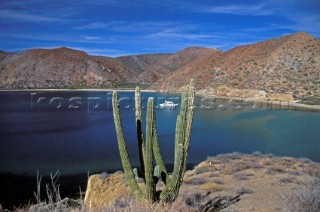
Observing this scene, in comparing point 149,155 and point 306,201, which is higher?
point 149,155

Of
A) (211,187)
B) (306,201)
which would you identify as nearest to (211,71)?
(211,187)

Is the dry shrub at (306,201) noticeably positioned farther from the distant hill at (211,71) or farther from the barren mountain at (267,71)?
the distant hill at (211,71)

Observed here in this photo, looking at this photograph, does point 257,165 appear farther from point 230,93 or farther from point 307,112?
point 230,93

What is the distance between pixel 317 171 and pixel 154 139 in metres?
9.77

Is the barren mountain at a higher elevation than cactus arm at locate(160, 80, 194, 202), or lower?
higher

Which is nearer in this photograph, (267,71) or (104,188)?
(104,188)

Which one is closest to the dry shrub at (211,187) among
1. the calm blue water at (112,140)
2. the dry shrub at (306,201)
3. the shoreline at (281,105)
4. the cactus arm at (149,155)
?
the dry shrub at (306,201)

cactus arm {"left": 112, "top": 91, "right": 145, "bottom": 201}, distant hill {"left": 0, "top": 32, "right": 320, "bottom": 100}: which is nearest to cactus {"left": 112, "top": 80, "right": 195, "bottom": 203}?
cactus arm {"left": 112, "top": 91, "right": 145, "bottom": 201}

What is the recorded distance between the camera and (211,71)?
318 feet

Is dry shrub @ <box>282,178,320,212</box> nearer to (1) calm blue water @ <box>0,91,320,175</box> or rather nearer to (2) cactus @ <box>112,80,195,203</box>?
(2) cactus @ <box>112,80,195,203</box>

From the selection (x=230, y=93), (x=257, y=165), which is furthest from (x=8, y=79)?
(x=257, y=165)

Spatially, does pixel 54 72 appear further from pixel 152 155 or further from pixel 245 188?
pixel 152 155

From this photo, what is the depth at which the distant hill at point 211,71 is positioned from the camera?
7425 centimetres

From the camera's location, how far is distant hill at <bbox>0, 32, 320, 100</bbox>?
74.2 metres
